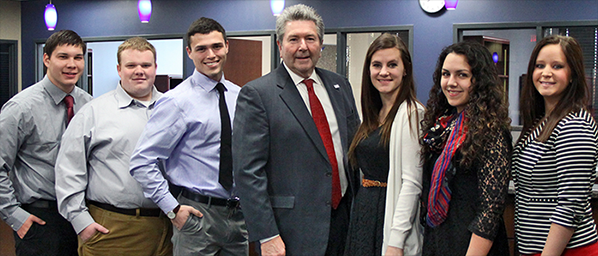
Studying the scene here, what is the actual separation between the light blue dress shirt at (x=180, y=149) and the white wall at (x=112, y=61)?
7.25 metres

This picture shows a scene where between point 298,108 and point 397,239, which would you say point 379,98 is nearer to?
point 298,108

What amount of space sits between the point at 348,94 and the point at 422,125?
1.42ft

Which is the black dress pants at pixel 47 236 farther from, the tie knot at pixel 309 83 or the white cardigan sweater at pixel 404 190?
the white cardigan sweater at pixel 404 190

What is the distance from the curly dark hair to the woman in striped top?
0.43 feet

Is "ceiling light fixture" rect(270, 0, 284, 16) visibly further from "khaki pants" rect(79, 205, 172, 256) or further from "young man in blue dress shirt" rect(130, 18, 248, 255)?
"khaki pants" rect(79, 205, 172, 256)

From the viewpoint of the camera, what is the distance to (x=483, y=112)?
158cm

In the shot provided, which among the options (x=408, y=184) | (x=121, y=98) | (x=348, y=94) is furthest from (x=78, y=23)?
(x=408, y=184)

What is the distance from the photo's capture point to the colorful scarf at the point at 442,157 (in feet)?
5.30

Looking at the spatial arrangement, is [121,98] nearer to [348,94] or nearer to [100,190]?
[100,190]

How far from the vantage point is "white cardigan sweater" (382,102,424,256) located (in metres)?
1.70

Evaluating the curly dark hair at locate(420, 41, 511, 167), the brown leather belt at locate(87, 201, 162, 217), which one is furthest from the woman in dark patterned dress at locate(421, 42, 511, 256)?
the brown leather belt at locate(87, 201, 162, 217)

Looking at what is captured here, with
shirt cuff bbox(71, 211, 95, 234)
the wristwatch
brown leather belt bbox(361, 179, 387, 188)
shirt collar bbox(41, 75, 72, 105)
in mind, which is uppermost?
shirt collar bbox(41, 75, 72, 105)

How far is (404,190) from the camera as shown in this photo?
5.59 feet

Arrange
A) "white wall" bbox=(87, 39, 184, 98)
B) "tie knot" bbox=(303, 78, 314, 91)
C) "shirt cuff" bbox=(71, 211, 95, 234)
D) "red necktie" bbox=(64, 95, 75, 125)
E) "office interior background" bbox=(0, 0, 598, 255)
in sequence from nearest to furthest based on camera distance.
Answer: "tie knot" bbox=(303, 78, 314, 91) < "shirt cuff" bbox=(71, 211, 95, 234) < "red necktie" bbox=(64, 95, 75, 125) < "office interior background" bbox=(0, 0, 598, 255) < "white wall" bbox=(87, 39, 184, 98)
